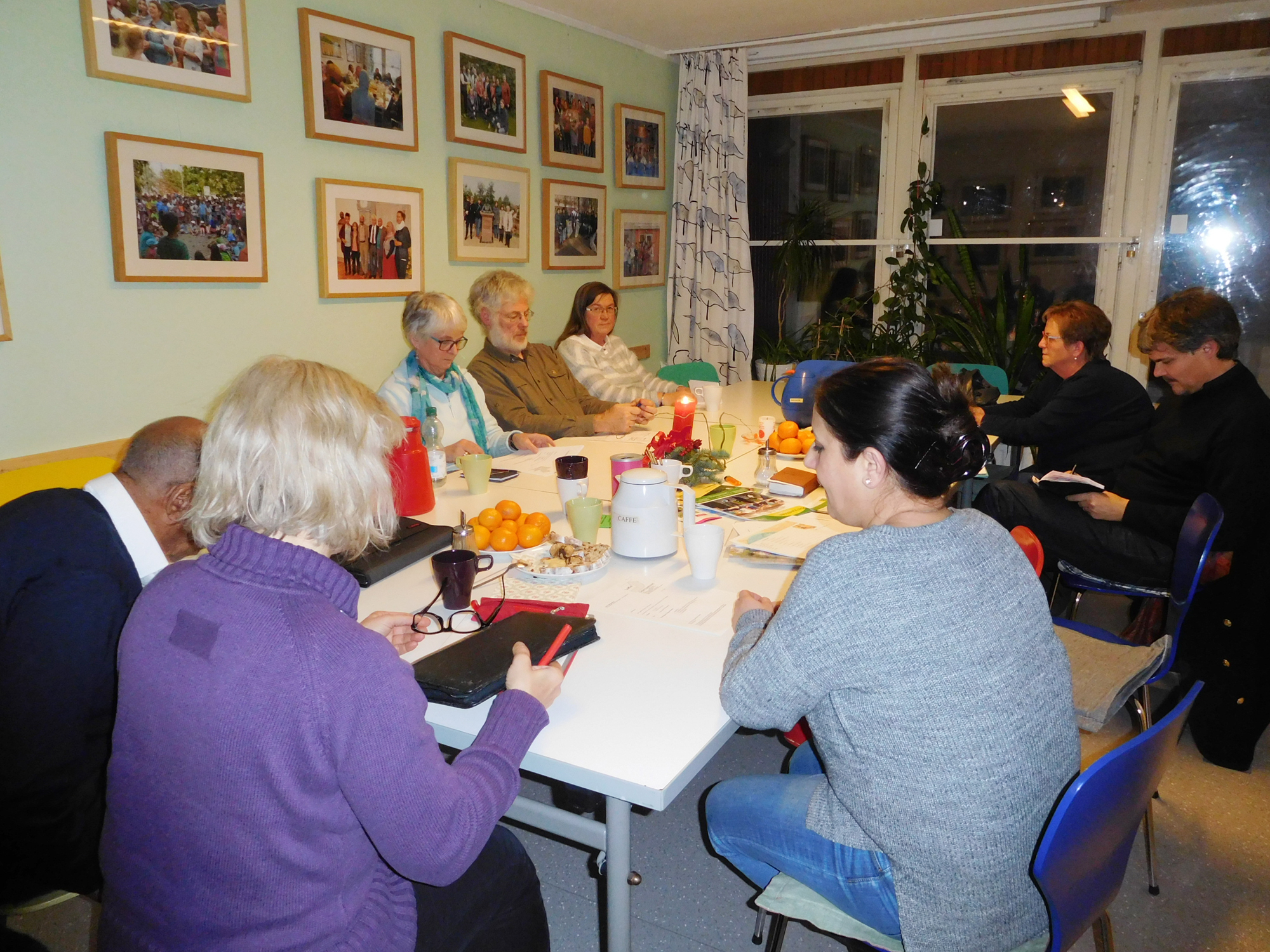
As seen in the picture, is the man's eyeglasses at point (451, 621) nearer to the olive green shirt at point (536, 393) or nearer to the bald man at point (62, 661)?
the bald man at point (62, 661)

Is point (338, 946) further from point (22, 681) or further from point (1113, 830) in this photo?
point (1113, 830)

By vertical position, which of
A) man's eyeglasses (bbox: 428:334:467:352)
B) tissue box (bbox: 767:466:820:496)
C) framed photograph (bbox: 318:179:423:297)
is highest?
framed photograph (bbox: 318:179:423:297)

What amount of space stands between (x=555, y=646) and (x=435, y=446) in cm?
148

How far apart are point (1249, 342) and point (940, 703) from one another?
15.7ft

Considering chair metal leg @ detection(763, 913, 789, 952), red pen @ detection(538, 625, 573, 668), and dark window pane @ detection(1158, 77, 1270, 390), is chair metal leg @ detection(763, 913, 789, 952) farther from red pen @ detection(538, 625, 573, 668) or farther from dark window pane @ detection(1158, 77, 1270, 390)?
dark window pane @ detection(1158, 77, 1270, 390)

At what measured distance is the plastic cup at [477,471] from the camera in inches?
92.8

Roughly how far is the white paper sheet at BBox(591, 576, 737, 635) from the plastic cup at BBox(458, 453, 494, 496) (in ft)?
2.51

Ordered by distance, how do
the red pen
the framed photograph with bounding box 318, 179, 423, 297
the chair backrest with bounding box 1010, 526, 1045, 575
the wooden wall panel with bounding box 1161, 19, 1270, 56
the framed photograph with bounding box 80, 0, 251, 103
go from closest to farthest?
the red pen, the chair backrest with bounding box 1010, 526, 1045, 575, the framed photograph with bounding box 80, 0, 251, 103, the framed photograph with bounding box 318, 179, 423, 297, the wooden wall panel with bounding box 1161, 19, 1270, 56

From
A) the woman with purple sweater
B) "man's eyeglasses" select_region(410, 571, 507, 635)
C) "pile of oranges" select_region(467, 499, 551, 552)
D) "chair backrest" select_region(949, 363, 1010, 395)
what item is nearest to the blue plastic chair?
"pile of oranges" select_region(467, 499, 551, 552)

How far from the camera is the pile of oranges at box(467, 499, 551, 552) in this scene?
1863mm

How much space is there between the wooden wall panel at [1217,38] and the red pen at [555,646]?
5.01 m

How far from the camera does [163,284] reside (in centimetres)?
290

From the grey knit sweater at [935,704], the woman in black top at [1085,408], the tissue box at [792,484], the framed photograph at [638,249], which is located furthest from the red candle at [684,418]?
the framed photograph at [638,249]

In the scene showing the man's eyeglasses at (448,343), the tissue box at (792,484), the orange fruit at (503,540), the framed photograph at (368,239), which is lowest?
the orange fruit at (503,540)
